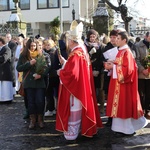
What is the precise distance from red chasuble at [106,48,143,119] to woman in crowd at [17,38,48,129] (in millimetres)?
1508

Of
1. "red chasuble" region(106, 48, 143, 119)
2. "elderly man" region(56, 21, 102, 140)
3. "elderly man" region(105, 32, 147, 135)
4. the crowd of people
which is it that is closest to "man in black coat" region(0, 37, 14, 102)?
the crowd of people

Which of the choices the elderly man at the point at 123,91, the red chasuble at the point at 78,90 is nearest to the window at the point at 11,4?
the elderly man at the point at 123,91

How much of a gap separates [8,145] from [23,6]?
111 ft

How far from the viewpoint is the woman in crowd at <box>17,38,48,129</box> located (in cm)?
634

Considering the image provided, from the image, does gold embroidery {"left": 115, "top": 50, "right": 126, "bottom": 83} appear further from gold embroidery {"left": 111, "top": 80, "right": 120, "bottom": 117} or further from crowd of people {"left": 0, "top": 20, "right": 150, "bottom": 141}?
gold embroidery {"left": 111, "top": 80, "right": 120, "bottom": 117}

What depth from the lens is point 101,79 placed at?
24.8ft

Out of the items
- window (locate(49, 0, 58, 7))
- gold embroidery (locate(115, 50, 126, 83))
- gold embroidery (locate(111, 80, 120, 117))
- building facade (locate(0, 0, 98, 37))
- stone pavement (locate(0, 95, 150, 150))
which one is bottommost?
stone pavement (locate(0, 95, 150, 150))

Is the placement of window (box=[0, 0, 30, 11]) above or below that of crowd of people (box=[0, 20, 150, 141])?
above

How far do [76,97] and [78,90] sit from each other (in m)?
0.12

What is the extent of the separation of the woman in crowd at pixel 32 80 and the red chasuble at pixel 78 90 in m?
0.91

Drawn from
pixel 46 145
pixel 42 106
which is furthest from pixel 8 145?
pixel 42 106

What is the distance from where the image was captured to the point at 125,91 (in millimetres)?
5660

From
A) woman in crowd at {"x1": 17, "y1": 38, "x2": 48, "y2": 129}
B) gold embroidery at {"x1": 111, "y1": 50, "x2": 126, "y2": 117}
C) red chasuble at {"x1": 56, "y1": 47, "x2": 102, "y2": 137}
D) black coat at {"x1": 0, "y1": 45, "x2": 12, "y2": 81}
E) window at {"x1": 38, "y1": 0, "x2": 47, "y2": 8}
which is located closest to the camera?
red chasuble at {"x1": 56, "y1": 47, "x2": 102, "y2": 137}

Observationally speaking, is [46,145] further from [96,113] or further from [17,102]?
[17,102]
